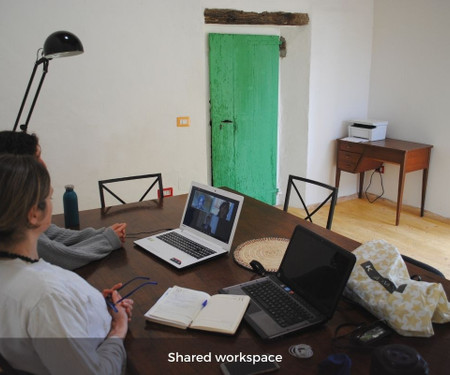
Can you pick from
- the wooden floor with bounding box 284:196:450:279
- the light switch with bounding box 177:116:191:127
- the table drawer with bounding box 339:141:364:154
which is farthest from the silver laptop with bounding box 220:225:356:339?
the table drawer with bounding box 339:141:364:154

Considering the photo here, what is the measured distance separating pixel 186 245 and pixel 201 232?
0.32 ft

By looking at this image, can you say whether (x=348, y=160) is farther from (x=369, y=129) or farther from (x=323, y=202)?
(x=323, y=202)

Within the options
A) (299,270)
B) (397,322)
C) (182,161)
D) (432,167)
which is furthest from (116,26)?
(432,167)

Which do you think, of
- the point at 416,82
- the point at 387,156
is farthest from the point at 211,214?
the point at 416,82

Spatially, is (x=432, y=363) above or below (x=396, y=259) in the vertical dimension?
below

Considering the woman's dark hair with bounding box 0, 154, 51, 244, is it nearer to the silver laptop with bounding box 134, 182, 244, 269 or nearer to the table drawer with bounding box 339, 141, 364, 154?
the silver laptop with bounding box 134, 182, 244, 269

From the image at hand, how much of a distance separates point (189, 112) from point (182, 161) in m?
0.46

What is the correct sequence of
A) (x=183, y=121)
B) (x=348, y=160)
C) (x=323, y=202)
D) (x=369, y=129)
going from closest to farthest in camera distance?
(x=323, y=202) → (x=183, y=121) → (x=369, y=129) → (x=348, y=160)

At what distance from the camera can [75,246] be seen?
1.70m

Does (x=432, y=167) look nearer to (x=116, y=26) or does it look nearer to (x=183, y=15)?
(x=183, y=15)

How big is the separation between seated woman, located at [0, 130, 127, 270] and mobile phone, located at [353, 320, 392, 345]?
1035mm

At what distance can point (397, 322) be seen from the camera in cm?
114

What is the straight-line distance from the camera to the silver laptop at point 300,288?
118 centimetres

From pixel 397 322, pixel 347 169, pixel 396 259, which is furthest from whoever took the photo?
pixel 347 169
